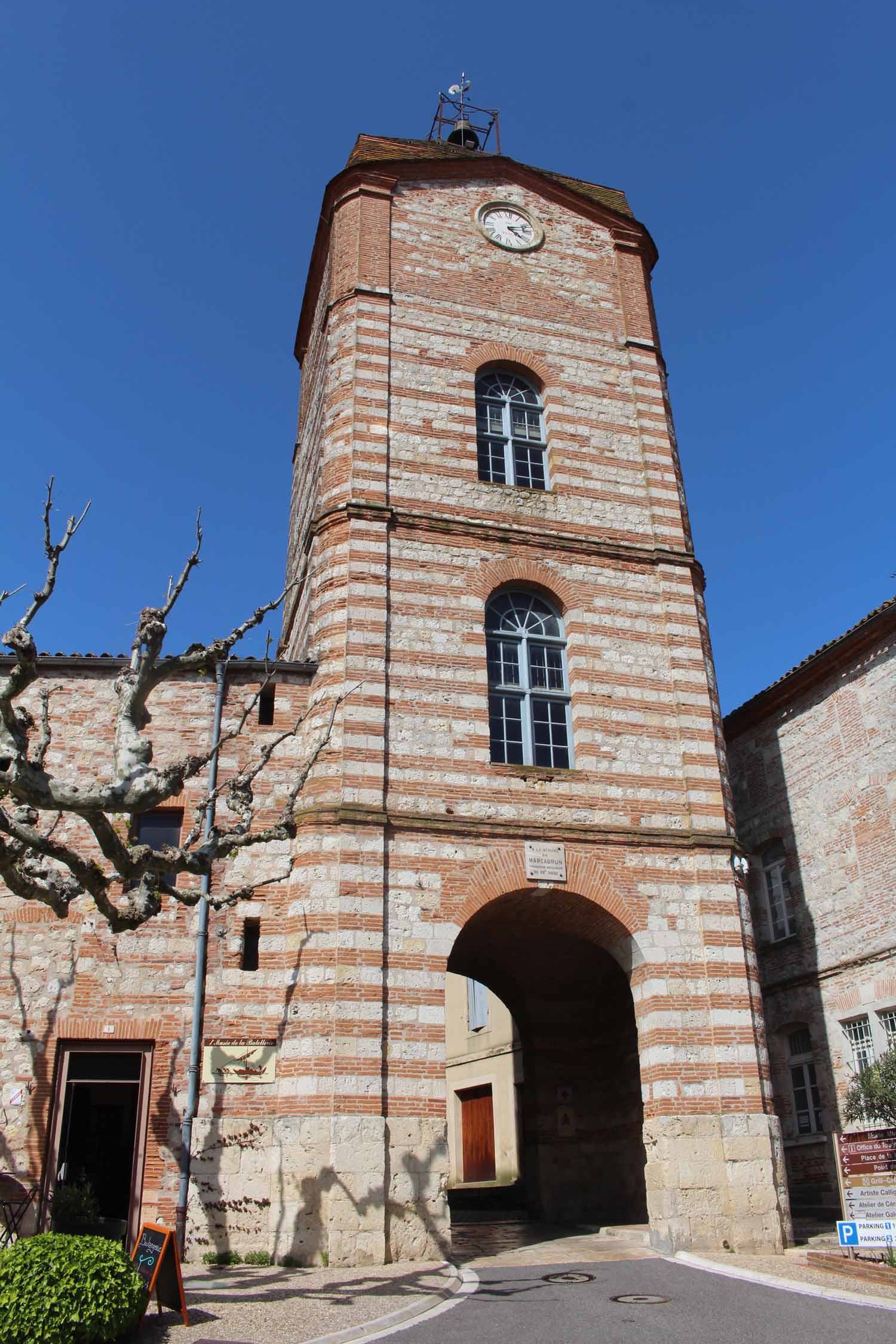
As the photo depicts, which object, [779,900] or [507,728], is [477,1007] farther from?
[507,728]

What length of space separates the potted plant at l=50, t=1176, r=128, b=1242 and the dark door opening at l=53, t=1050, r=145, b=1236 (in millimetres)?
335

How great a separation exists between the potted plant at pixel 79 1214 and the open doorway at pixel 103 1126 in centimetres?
10

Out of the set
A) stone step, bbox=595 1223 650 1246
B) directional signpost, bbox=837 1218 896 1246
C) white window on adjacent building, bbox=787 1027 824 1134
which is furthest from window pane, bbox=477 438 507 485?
directional signpost, bbox=837 1218 896 1246

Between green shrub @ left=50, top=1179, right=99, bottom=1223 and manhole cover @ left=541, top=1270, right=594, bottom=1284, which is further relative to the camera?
green shrub @ left=50, top=1179, right=99, bottom=1223


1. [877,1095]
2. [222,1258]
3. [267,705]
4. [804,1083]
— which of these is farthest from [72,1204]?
[804,1083]

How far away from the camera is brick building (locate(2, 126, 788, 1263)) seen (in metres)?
11.6

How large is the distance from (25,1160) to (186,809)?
4.16m

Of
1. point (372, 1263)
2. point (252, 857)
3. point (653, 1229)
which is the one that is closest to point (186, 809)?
point (252, 857)

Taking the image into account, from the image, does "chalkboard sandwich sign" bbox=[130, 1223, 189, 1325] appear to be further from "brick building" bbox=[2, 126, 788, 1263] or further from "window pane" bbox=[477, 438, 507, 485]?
"window pane" bbox=[477, 438, 507, 485]

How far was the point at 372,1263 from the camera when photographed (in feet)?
35.4

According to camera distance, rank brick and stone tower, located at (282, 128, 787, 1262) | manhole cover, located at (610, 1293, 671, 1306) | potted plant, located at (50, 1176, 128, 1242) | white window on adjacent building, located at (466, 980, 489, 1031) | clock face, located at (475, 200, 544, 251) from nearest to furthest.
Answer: manhole cover, located at (610, 1293, 671, 1306)
potted plant, located at (50, 1176, 128, 1242)
brick and stone tower, located at (282, 128, 787, 1262)
clock face, located at (475, 200, 544, 251)
white window on adjacent building, located at (466, 980, 489, 1031)

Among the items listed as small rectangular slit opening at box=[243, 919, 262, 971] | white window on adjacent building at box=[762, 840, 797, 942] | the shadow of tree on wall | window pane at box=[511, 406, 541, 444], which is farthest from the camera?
white window on adjacent building at box=[762, 840, 797, 942]

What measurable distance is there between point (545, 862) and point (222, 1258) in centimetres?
559

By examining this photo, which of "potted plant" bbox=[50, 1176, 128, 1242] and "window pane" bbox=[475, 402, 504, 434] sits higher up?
"window pane" bbox=[475, 402, 504, 434]
